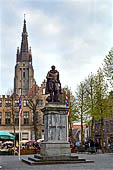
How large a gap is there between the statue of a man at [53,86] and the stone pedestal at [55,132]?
757mm

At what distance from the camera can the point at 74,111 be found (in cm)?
3950

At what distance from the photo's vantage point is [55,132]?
18062 millimetres

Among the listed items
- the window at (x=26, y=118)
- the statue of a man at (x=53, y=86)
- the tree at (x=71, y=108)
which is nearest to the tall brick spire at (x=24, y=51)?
the window at (x=26, y=118)

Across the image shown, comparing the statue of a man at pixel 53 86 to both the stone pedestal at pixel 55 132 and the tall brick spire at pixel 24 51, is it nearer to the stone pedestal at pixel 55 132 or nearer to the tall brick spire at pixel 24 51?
the stone pedestal at pixel 55 132

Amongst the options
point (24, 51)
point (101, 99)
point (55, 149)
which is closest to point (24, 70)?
point (24, 51)

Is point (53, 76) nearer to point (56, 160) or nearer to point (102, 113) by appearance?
point (56, 160)

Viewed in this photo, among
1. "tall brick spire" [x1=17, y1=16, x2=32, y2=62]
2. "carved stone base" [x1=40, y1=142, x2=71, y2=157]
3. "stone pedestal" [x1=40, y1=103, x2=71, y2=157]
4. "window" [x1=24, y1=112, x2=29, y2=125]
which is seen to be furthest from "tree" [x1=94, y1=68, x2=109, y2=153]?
"tall brick spire" [x1=17, y1=16, x2=32, y2=62]

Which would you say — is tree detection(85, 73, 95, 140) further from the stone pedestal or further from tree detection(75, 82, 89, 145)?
the stone pedestal

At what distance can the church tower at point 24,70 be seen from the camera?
11062 cm

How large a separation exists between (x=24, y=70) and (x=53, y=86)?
93.5 meters

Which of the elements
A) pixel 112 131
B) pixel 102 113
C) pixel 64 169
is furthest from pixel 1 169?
pixel 112 131

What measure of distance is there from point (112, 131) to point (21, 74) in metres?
57.6

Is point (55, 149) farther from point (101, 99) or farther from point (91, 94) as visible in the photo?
point (91, 94)

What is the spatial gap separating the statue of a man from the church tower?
89.3m
